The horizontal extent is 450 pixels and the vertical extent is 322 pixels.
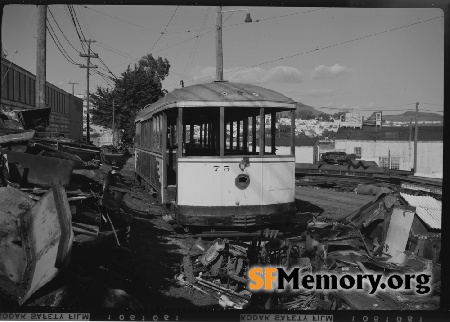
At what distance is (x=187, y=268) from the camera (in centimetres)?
550

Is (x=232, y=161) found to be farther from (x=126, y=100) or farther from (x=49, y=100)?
(x=49, y=100)

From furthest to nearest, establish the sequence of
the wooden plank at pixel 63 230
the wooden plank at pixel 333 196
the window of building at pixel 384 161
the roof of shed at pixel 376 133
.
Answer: the roof of shed at pixel 376 133 < the window of building at pixel 384 161 < the wooden plank at pixel 333 196 < the wooden plank at pixel 63 230

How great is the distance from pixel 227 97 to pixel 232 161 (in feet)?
3.32

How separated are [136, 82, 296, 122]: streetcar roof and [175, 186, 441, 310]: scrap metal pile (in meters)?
2.05

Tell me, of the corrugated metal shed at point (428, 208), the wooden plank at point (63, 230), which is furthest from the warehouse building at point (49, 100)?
the corrugated metal shed at point (428, 208)

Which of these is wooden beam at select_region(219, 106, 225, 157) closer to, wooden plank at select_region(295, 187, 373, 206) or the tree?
the tree

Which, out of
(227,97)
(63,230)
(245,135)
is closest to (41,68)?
(227,97)

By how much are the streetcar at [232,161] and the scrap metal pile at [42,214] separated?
4.65ft

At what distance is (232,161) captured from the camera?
22.3ft

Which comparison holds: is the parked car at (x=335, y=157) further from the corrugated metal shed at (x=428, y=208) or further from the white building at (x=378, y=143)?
the corrugated metal shed at (x=428, y=208)

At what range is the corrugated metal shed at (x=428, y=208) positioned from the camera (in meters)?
5.17

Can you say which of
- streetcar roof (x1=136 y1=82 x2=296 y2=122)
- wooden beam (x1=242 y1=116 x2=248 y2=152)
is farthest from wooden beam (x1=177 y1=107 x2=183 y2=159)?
wooden beam (x1=242 y1=116 x2=248 y2=152)

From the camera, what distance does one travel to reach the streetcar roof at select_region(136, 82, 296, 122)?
6902mm

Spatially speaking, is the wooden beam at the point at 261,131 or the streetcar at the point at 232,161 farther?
the wooden beam at the point at 261,131
